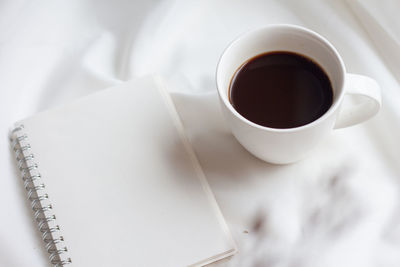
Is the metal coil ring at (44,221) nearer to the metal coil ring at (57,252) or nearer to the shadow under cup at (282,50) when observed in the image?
the metal coil ring at (57,252)

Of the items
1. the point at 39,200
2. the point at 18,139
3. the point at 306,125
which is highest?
the point at 18,139

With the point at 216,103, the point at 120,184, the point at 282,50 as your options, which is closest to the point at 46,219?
the point at 120,184

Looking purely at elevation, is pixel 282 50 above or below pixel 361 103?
above

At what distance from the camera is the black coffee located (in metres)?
0.71

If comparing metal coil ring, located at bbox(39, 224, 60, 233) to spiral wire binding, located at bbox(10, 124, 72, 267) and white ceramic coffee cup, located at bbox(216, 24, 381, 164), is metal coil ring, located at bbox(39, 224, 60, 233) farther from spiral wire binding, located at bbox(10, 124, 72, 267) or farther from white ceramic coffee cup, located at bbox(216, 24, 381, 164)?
white ceramic coffee cup, located at bbox(216, 24, 381, 164)

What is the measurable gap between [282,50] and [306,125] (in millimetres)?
153

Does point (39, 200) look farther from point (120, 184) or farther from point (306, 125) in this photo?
point (306, 125)

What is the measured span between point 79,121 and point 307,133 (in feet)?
1.19

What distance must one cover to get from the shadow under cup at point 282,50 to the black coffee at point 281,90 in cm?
1

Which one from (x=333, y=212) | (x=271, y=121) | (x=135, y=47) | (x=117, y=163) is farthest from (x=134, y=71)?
(x=333, y=212)

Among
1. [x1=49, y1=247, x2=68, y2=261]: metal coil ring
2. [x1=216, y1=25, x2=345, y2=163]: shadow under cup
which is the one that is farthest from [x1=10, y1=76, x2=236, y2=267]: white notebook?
[x1=216, y1=25, x2=345, y2=163]: shadow under cup

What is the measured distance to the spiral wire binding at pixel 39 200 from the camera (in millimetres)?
750

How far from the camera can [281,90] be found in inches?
28.8

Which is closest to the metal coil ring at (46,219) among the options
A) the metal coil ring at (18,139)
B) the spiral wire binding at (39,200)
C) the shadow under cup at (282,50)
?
the spiral wire binding at (39,200)
